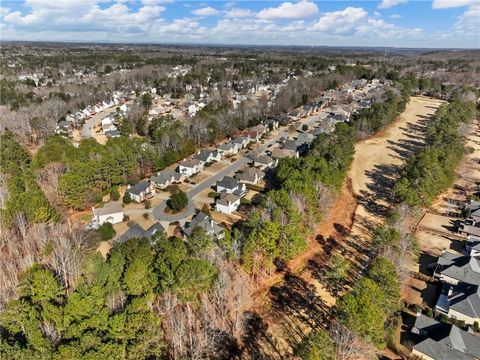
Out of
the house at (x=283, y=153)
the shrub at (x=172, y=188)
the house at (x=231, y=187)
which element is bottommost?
the shrub at (x=172, y=188)

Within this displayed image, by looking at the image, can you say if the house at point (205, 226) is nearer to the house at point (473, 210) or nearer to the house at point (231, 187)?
the house at point (231, 187)

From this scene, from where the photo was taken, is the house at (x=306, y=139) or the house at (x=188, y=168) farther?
the house at (x=306, y=139)

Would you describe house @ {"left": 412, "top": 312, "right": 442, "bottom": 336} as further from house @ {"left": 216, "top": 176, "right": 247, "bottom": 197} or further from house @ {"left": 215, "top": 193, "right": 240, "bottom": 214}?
house @ {"left": 216, "top": 176, "right": 247, "bottom": 197}

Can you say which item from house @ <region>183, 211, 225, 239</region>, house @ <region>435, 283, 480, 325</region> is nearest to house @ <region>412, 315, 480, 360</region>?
house @ <region>435, 283, 480, 325</region>

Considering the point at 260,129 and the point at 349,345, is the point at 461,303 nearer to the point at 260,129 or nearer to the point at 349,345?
the point at 349,345

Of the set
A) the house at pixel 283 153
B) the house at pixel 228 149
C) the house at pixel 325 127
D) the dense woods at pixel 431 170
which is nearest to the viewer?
the dense woods at pixel 431 170

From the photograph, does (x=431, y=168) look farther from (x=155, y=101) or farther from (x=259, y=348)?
(x=155, y=101)

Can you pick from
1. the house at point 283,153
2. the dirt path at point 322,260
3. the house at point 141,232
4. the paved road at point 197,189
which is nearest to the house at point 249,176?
the paved road at point 197,189

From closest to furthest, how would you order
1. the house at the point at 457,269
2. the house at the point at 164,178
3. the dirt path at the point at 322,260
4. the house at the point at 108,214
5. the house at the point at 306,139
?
1. the dirt path at the point at 322,260
2. the house at the point at 457,269
3. the house at the point at 108,214
4. the house at the point at 164,178
5. the house at the point at 306,139

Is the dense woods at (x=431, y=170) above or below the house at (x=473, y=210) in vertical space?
above
